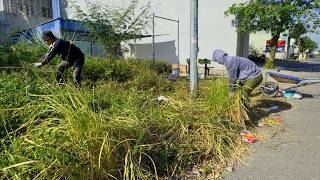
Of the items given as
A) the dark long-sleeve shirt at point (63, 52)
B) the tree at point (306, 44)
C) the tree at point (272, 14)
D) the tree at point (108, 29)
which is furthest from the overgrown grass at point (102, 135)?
the tree at point (306, 44)

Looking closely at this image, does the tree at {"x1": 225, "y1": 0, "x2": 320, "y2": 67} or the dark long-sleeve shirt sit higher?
the tree at {"x1": 225, "y1": 0, "x2": 320, "y2": 67}

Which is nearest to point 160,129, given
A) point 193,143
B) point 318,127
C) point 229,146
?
point 193,143

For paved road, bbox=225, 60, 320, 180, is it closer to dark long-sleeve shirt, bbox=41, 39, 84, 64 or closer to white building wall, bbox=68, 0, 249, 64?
dark long-sleeve shirt, bbox=41, 39, 84, 64

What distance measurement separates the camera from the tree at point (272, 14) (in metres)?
19.6

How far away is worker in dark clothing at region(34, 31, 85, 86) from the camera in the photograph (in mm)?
6784

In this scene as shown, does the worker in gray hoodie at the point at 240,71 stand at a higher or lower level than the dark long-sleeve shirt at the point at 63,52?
lower

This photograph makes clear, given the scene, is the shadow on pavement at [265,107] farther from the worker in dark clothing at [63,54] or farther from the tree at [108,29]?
the tree at [108,29]

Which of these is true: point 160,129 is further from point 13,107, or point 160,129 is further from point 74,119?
point 13,107

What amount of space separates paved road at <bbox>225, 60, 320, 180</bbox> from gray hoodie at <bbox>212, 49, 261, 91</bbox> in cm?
129

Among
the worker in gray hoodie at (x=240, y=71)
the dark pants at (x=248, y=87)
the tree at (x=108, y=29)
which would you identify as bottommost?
the dark pants at (x=248, y=87)

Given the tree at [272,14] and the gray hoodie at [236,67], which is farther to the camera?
the tree at [272,14]

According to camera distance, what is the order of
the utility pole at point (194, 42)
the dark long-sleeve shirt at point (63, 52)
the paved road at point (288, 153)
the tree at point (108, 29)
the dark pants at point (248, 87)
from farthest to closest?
the tree at point (108, 29)
the utility pole at point (194, 42)
the dark pants at point (248, 87)
the dark long-sleeve shirt at point (63, 52)
the paved road at point (288, 153)

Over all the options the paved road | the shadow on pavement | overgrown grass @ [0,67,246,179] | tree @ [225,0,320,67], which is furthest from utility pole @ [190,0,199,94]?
tree @ [225,0,320,67]

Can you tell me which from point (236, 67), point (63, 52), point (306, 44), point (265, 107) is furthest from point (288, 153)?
point (306, 44)
